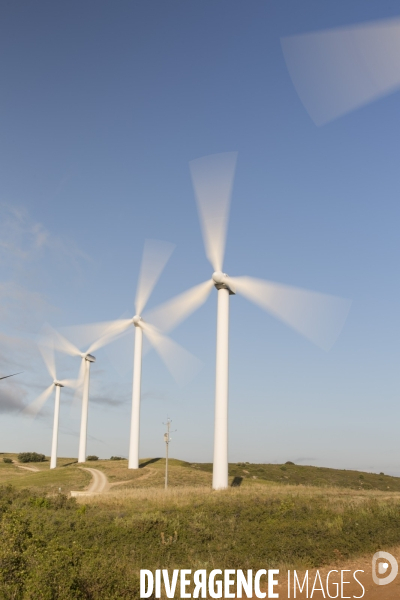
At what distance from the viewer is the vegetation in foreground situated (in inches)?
672

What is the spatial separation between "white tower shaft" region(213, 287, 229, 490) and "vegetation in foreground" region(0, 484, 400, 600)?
11900 mm

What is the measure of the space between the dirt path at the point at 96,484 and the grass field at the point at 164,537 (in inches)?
725

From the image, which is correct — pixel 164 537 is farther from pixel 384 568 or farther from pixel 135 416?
pixel 135 416

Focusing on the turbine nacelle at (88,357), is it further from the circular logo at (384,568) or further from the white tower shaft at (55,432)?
the circular logo at (384,568)

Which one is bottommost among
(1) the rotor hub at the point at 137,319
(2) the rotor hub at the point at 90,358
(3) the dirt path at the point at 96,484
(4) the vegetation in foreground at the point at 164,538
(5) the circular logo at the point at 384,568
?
(3) the dirt path at the point at 96,484

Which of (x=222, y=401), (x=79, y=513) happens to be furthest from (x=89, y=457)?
(x=79, y=513)

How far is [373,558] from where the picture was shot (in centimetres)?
2458

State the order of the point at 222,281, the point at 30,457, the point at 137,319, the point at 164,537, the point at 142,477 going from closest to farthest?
the point at 164,537 < the point at 222,281 < the point at 142,477 < the point at 137,319 < the point at 30,457

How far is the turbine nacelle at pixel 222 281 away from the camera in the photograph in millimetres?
52656

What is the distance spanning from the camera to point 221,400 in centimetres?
5012

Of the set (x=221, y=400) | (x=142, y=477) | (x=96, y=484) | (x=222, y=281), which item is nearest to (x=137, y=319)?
(x=142, y=477)

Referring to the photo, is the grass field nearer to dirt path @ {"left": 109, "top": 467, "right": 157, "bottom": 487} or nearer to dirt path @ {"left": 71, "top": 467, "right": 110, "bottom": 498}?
dirt path @ {"left": 71, "top": 467, "right": 110, "bottom": 498}

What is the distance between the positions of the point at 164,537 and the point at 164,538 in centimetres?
16

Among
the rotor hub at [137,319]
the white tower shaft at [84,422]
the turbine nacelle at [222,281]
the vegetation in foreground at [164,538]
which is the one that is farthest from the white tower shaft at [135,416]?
the vegetation in foreground at [164,538]
